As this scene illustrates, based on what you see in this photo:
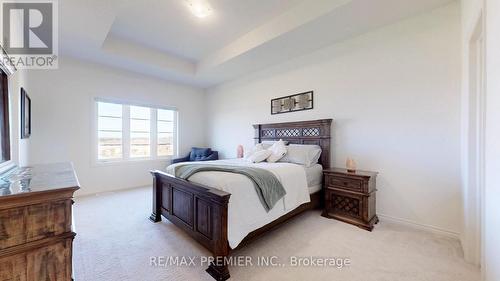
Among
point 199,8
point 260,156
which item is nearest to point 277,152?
point 260,156

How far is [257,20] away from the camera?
10.2 ft

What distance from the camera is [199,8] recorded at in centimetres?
277

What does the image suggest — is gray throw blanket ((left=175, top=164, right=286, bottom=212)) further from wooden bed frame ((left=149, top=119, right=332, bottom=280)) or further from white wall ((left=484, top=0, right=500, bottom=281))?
white wall ((left=484, top=0, right=500, bottom=281))

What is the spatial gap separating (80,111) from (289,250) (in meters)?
4.61

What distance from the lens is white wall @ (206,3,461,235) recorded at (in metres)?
2.41

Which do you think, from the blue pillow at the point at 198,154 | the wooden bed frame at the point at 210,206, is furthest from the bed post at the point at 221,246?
the blue pillow at the point at 198,154

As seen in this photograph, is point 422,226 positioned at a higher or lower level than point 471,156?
lower

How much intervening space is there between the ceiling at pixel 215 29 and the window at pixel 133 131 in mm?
994

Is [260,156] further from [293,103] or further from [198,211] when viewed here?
[198,211]

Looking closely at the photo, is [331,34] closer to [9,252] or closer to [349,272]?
[349,272]

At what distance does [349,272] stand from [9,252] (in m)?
2.26

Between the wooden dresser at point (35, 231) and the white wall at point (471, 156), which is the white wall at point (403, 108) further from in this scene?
the wooden dresser at point (35, 231)

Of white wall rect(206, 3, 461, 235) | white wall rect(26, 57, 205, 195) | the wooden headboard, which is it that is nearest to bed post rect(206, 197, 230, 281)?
the wooden headboard

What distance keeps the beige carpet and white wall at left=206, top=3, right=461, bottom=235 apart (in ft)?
1.57
